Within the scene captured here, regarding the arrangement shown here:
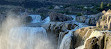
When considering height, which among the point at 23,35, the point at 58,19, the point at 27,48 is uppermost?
the point at 58,19

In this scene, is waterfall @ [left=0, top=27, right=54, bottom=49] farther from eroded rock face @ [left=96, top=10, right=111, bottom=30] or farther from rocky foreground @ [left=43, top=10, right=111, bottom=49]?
eroded rock face @ [left=96, top=10, right=111, bottom=30]

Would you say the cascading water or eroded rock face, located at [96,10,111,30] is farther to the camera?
the cascading water

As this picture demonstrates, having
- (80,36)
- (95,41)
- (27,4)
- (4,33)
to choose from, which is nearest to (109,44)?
(95,41)

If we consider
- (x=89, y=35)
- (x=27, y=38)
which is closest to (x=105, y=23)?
(x=89, y=35)

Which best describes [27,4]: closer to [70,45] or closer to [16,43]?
[16,43]

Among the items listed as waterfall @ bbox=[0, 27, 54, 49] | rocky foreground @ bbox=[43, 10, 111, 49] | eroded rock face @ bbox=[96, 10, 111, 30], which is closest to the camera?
rocky foreground @ bbox=[43, 10, 111, 49]

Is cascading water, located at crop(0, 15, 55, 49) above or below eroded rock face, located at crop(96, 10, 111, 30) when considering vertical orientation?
below

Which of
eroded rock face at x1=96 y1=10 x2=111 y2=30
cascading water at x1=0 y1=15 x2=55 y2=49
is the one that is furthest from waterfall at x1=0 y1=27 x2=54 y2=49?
eroded rock face at x1=96 y1=10 x2=111 y2=30

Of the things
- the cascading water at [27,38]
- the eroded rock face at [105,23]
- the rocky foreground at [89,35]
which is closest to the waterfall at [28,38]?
the cascading water at [27,38]
